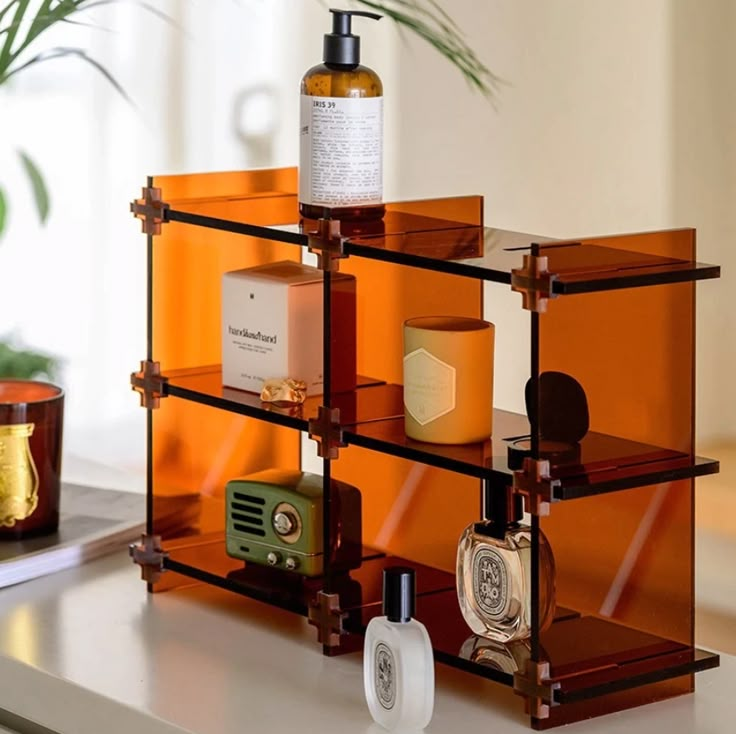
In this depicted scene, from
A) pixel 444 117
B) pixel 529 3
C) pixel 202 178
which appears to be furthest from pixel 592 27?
pixel 202 178

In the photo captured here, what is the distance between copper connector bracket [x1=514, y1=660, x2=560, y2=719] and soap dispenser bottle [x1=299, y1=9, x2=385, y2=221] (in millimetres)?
376

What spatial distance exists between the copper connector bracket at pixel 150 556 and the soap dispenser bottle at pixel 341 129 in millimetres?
371

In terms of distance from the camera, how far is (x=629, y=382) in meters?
0.99

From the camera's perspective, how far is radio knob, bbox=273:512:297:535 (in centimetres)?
119

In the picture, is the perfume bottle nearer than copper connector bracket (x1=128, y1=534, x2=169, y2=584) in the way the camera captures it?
Yes

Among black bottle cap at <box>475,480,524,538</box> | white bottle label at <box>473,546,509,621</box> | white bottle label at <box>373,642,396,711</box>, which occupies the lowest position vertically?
white bottle label at <box>373,642,396,711</box>

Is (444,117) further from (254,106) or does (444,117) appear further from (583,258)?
(583,258)

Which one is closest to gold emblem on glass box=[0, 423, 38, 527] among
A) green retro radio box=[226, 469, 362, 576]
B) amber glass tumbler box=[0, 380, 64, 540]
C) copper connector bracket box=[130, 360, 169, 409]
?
amber glass tumbler box=[0, 380, 64, 540]

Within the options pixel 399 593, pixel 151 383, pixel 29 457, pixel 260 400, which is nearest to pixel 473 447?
pixel 399 593

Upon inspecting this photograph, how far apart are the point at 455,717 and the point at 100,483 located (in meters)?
1.18

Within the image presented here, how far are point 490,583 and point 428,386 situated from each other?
149 millimetres

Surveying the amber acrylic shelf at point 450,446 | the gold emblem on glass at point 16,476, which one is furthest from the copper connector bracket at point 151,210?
the gold emblem on glass at point 16,476

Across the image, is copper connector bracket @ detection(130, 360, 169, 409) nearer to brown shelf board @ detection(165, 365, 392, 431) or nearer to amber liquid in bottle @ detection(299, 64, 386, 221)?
brown shelf board @ detection(165, 365, 392, 431)

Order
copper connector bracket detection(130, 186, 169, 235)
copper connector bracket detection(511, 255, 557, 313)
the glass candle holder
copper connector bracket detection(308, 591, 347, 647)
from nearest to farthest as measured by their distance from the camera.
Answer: copper connector bracket detection(511, 255, 557, 313)
the glass candle holder
copper connector bracket detection(308, 591, 347, 647)
copper connector bracket detection(130, 186, 169, 235)
